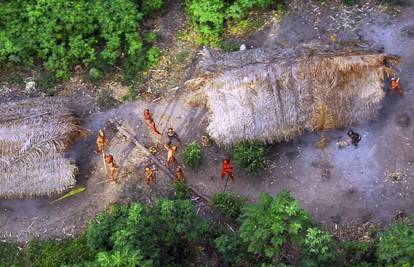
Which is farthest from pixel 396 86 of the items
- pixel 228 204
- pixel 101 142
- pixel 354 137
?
pixel 101 142

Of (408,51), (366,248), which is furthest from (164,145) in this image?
(408,51)

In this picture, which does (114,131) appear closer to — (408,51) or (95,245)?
(95,245)

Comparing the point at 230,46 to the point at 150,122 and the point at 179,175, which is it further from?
the point at 179,175

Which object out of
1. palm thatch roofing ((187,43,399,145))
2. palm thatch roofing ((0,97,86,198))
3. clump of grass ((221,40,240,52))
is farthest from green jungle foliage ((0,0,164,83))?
palm thatch roofing ((187,43,399,145))

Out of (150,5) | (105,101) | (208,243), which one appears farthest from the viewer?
(150,5)

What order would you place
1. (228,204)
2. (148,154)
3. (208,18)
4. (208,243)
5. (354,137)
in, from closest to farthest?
(208,243), (228,204), (354,137), (148,154), (208,18)

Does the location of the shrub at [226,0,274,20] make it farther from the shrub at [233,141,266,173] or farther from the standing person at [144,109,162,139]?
the shrub at [233,141,266,173]

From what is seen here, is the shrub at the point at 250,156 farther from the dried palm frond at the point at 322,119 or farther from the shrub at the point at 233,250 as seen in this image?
the shrub at the point at 233,250
